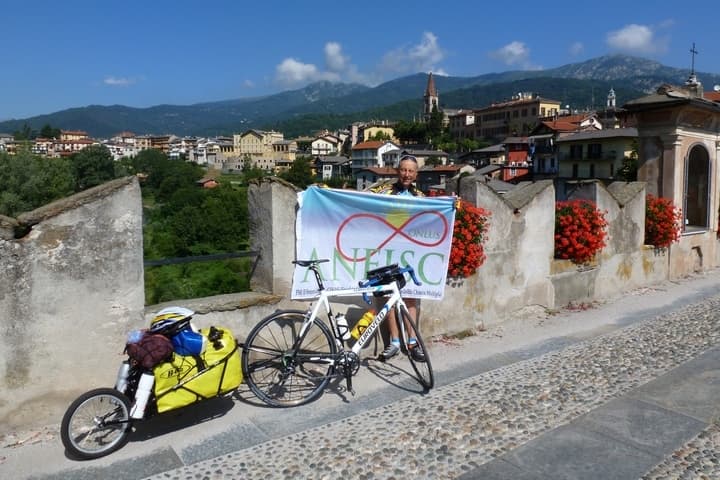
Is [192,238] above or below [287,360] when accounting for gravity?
below

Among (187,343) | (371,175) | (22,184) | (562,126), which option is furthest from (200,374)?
(371,175)

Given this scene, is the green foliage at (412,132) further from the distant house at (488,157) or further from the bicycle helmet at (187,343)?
the bicycle helmet at (187,343)

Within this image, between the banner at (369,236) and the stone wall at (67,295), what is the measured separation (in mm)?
1631

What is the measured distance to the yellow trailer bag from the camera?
169 inches

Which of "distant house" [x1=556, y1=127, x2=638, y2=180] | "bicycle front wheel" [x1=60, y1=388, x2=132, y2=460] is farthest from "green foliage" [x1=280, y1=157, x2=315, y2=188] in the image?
"bicycle front wheel" [x1=60, y1=388, x2=132, y2=460]

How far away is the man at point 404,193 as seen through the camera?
582cm

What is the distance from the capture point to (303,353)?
5293mm

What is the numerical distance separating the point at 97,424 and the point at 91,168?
79731 millimetres

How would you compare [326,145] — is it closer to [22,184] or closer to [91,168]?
[91,168]

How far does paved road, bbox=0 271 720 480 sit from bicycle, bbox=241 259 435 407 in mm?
171

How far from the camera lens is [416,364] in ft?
19.9

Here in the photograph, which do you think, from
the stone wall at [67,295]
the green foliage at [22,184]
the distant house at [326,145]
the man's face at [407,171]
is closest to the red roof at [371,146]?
the distant house at [326,145]

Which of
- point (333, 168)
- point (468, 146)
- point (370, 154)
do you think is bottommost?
point (333, 168)

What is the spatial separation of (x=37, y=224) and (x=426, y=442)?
338cm
